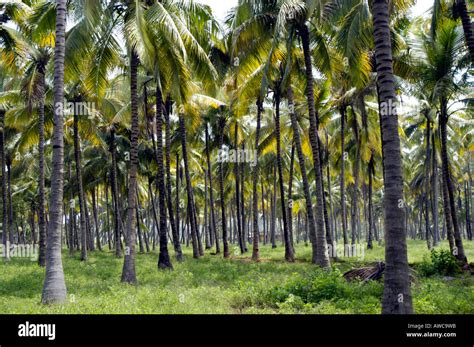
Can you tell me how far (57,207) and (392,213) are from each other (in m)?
8.38

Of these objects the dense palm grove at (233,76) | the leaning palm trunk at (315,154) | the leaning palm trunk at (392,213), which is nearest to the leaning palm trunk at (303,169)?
the dense palm grove at (233,76)

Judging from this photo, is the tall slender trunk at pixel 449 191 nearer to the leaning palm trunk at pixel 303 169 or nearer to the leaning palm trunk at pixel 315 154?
the leaning palm trunk at pixel 315 154

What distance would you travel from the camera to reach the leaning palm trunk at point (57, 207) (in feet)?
35.8

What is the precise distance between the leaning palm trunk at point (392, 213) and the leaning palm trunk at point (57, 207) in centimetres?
773

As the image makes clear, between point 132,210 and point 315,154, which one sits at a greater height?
point 315,154

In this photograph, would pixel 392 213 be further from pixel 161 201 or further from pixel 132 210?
pixel 161 201

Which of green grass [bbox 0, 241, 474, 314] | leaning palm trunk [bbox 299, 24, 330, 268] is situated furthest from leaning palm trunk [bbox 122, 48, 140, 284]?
leaning palm trunk [bbox 299, 24, 330, 268]

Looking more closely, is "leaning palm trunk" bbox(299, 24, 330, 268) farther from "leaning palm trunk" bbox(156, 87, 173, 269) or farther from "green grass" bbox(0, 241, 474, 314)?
"leaning palm trunk" bbox(156, 87, 173, 269)

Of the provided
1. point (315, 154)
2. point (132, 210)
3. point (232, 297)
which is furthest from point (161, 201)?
point (232, 297)

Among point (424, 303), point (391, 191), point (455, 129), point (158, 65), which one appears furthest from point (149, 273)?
point (455, 129)

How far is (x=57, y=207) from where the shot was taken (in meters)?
11.6

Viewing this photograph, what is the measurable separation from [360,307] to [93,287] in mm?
8013

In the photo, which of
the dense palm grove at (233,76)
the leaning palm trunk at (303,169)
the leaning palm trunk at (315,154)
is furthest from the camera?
the leaning palm trunk at (303,169)

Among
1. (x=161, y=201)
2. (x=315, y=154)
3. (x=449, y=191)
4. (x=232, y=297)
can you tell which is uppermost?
(x=315, y=154)
